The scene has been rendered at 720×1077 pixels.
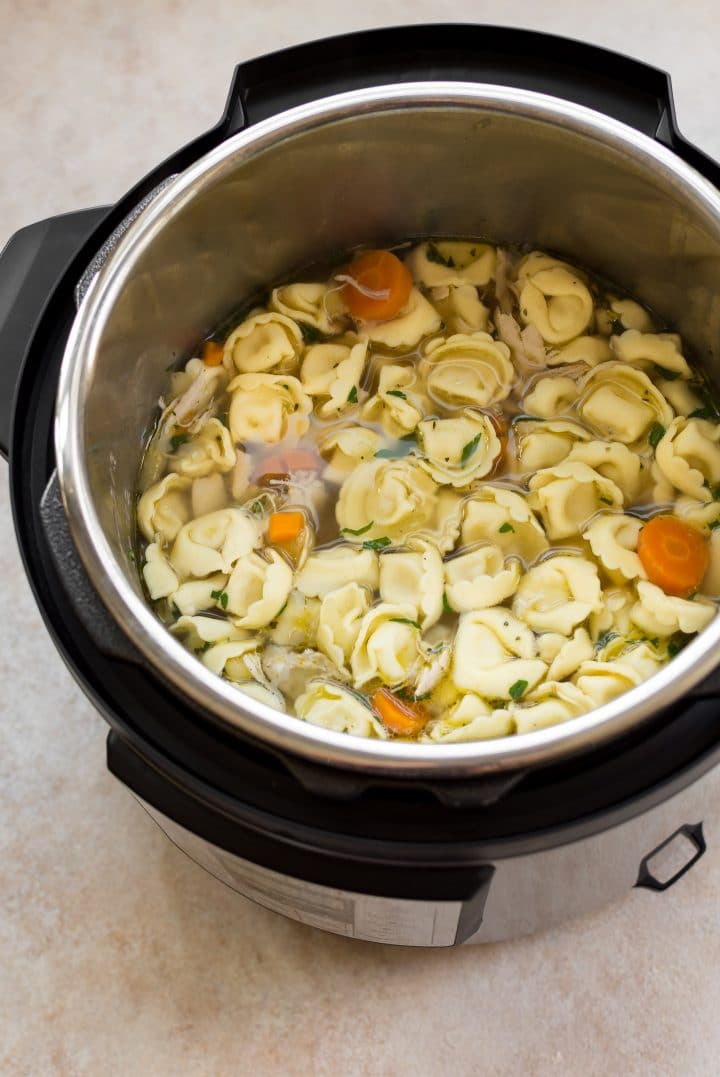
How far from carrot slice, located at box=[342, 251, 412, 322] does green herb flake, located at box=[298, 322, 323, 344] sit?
2.3 inches

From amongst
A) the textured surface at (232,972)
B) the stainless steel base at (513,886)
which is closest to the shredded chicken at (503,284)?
the stainless steel base at (513,886)

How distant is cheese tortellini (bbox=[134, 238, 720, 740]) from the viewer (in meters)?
1.29

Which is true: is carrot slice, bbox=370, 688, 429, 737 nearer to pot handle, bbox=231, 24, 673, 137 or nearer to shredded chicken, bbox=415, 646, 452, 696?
shredded chicken, bbox=415, 646, 452, 696

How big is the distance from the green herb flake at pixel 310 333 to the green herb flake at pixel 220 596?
0.42m

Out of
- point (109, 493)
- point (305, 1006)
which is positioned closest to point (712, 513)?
point (109, 493)

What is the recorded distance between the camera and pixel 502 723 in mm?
1198

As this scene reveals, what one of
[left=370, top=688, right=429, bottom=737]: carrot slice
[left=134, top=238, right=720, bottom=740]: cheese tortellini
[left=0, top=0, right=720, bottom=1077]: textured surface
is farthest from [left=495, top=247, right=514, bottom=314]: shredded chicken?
[left=0, top=0, right=720, bottom=1077]: textured surface

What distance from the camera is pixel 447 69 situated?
137 centimetres

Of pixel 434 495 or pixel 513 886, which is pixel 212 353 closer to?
pixel 434 495

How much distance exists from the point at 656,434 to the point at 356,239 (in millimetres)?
537

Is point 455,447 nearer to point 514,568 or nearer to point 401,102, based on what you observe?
point 514,568

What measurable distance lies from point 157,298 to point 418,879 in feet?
2.63

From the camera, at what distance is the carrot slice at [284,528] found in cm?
142

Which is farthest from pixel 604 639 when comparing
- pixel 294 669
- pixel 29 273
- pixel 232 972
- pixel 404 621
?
pixel 29 273
